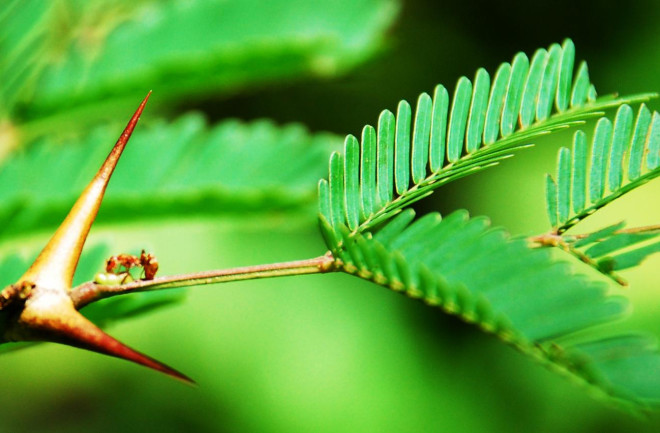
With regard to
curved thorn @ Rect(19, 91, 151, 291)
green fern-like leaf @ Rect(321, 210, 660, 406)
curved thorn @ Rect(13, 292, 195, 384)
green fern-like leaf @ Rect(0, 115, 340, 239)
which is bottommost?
green fern-like leaf @ Rect(321, 210, 660, 406)

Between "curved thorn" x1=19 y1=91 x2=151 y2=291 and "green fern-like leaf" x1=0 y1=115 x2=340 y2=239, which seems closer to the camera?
"curved thorn" x1=19 y1=91 x2=151 y2=291

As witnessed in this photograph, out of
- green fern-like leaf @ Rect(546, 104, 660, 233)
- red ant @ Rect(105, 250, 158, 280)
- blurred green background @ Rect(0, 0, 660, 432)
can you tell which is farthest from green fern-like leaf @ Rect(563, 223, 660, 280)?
blurred green background @ Rect(0, 0, 660, 432)

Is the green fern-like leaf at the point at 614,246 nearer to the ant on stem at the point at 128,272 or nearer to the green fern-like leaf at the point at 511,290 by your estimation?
the green fern-like leaf at the point at 511,290

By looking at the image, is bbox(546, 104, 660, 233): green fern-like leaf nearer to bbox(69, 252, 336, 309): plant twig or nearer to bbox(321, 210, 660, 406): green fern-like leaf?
bbox(321, 210, 660, 406): green fern-like leaf

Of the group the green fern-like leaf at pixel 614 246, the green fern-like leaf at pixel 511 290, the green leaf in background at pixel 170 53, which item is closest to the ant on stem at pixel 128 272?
the green fern-like leaf at pixel 511 290

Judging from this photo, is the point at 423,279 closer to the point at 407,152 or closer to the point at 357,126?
the point at 407,152

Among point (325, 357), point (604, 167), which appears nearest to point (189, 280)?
point (604, 167)
